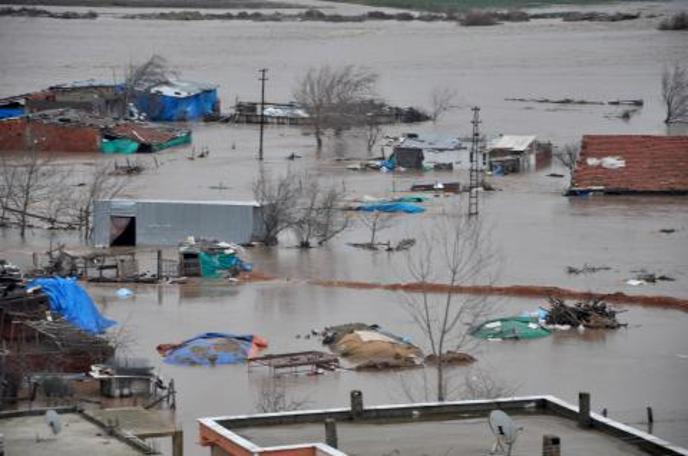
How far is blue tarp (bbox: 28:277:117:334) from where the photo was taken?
1189cm

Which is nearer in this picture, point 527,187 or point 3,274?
point 3,274

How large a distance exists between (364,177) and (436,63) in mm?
19805

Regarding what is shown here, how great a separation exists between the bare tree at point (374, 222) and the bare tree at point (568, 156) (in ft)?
11.8

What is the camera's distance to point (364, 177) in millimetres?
20969

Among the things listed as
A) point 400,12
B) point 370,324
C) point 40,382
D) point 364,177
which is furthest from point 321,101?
point 400,12

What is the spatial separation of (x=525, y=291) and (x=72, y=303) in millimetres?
3843

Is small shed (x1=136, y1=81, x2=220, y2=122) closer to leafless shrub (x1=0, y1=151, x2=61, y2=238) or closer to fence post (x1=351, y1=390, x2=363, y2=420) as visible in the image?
leafless shrub (x1=0, y1=151, x2=61, y2=238)

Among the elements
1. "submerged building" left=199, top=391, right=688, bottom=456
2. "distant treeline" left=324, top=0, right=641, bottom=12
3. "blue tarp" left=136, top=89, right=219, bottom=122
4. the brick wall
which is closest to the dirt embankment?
"submerged building" left=199, top=391, right=688, bottom=456

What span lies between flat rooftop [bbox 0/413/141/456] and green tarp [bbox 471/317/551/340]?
18.0 ft

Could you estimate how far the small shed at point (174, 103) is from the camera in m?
27.1

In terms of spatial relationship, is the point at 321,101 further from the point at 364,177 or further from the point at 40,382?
the point at 40,382

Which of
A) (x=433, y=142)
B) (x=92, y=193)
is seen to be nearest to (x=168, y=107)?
(x=433, y=142)

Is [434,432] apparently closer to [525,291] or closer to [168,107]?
[525,291]

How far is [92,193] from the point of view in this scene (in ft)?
56.1
